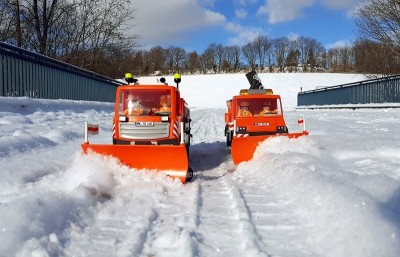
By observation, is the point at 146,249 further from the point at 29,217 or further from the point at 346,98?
the point at 346,98

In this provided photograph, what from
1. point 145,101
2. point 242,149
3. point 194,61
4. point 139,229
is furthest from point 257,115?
point 194,61

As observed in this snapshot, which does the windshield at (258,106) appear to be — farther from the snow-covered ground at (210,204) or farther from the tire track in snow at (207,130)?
the snow-covered ground at (210,204)

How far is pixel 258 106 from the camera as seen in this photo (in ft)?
36.5

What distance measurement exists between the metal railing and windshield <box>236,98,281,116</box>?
16437mm

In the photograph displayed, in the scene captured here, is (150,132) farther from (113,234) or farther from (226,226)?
(113,234)

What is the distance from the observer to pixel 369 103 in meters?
27.3

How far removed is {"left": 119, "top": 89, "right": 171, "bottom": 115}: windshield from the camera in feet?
25.3

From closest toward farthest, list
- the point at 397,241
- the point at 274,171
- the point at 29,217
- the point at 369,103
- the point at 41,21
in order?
the point at 397,241 < the point at 29,217 < the point at 274,171 < the point at 41,21 < the point at 369,103

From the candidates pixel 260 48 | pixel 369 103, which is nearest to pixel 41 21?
pixel 369 103

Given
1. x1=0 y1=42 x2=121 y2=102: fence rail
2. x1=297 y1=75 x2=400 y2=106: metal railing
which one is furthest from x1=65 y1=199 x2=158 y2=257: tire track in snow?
x1=297 y1=75 x2=400 y2=106: metal railing

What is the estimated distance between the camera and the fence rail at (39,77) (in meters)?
11.7

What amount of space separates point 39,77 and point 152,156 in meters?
9.10

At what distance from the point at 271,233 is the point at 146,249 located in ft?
4.14

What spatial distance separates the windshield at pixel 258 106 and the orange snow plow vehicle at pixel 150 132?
335 centimetres
